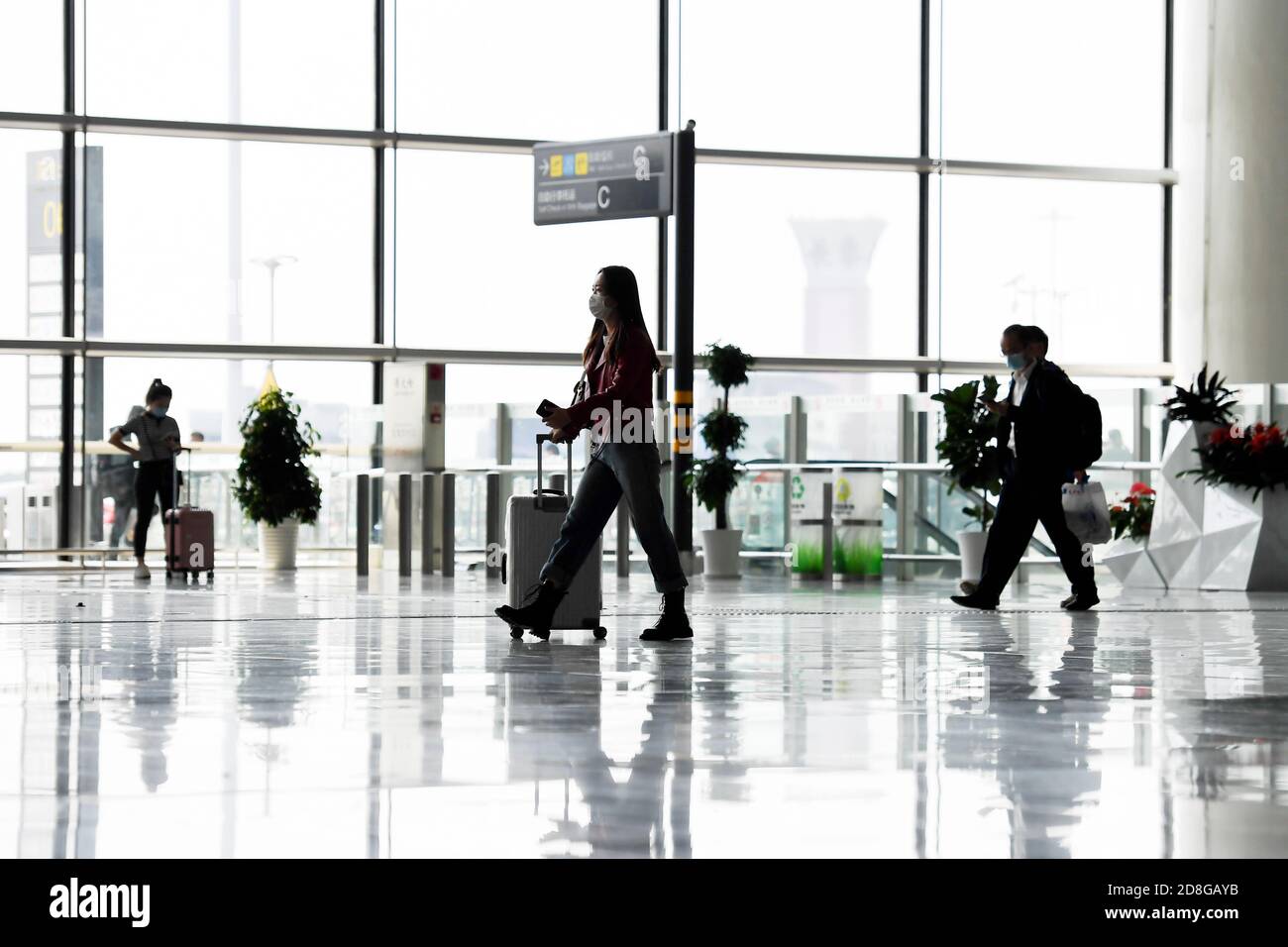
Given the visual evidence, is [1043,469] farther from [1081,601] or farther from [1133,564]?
[1133,564]

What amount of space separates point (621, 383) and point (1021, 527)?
3.37 meters

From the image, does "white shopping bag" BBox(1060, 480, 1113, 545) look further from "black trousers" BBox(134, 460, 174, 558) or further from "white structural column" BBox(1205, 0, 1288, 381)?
"black trousers" BBox(134, 460, 174, 558)

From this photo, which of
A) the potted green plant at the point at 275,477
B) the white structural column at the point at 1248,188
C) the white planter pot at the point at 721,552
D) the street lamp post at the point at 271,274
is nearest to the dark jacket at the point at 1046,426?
the white planter pot at the point at 721,552

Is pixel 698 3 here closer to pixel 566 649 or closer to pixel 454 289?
pixel 454 289

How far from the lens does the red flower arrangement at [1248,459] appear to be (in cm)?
1222

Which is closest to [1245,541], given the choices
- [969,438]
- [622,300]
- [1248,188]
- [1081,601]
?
[969,438]

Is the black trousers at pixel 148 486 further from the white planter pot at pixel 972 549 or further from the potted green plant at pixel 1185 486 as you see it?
the potted green plant at pixel 1185 486

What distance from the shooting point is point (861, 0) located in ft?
62.7

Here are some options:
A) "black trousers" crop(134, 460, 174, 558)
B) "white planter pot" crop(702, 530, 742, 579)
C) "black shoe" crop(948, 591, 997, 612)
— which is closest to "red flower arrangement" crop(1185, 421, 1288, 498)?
"black shoe" crop(948, 591, 997, 612)

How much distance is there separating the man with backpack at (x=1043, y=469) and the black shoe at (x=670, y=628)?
9.78 feet

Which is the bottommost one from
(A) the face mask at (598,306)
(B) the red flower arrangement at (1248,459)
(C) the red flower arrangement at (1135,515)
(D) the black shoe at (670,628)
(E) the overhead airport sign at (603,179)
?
(D) the black shoe at (670,628)

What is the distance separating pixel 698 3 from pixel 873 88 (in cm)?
204

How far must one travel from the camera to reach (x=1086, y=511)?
407 inches
